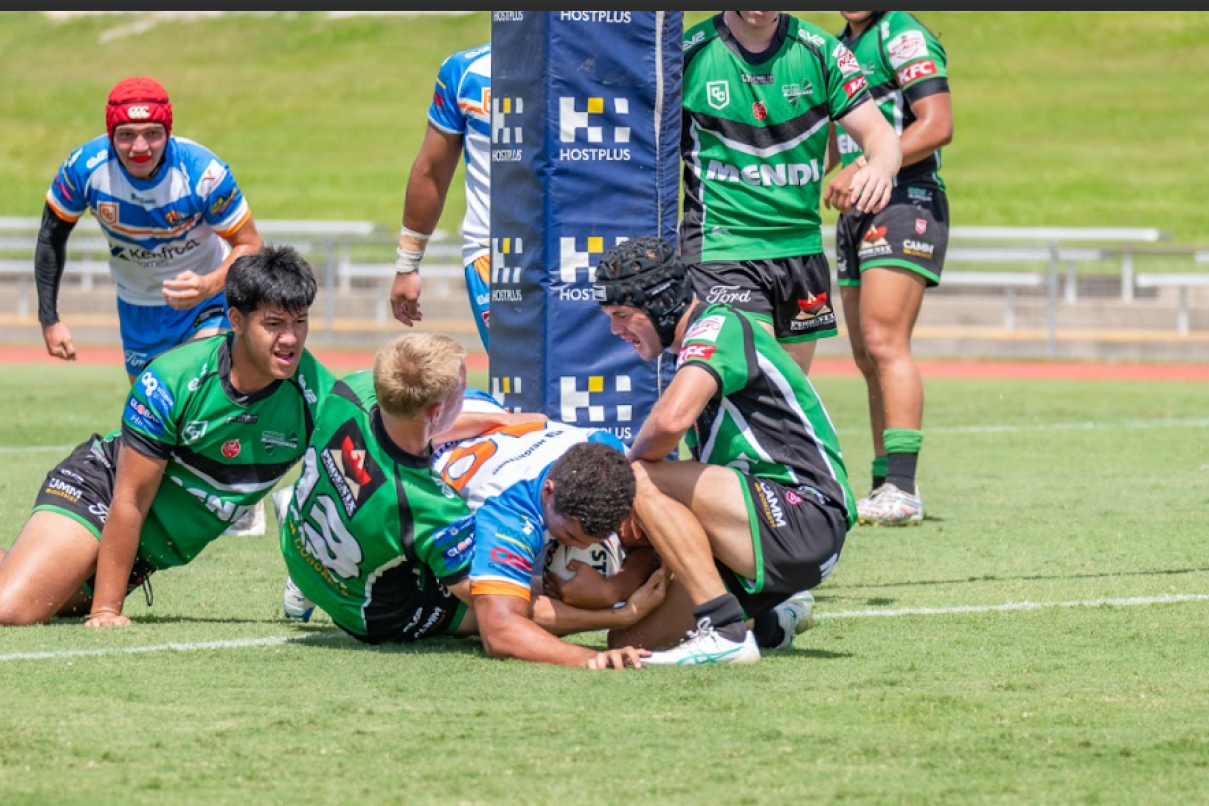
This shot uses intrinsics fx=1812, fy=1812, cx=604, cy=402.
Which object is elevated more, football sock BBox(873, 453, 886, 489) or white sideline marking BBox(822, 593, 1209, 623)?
football sock BBox(873, 453, 886, 489)

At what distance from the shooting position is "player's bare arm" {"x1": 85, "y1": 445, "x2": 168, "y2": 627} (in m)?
5.71

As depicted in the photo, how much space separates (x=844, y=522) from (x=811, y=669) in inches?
22.3

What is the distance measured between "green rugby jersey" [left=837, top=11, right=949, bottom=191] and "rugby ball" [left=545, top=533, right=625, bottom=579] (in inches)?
136

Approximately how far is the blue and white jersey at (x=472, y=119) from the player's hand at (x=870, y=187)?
5.36 feet

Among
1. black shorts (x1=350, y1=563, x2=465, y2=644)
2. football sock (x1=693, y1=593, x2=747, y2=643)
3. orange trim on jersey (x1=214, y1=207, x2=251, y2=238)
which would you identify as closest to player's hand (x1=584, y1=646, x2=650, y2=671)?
Result: football sock (x1=693, y1=593, x2=747, y2=643)

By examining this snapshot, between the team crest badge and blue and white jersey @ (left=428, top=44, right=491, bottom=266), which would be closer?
the team crest badge

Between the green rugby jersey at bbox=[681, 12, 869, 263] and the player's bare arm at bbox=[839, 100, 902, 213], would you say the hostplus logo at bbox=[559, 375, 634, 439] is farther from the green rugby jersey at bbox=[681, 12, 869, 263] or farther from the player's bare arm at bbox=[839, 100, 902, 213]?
the player's bare arm at bbox=[839, 100, 902, 213]

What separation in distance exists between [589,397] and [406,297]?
120cm

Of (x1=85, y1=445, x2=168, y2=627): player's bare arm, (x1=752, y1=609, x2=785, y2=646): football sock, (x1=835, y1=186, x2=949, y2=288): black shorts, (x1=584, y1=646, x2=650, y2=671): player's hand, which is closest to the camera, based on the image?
(x1=584, y1=646, x2=650, y2=671): player's hand

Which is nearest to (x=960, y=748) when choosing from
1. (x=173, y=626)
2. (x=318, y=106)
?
(x=173, y=626)

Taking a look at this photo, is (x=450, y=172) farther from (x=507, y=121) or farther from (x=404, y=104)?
(x=404, y=104)

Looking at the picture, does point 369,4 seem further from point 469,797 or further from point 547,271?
point 547,271

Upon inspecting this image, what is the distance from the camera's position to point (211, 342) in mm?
5836

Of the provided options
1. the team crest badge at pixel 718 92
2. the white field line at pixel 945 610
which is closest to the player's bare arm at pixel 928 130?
the team crest badge at pixel 718 92
